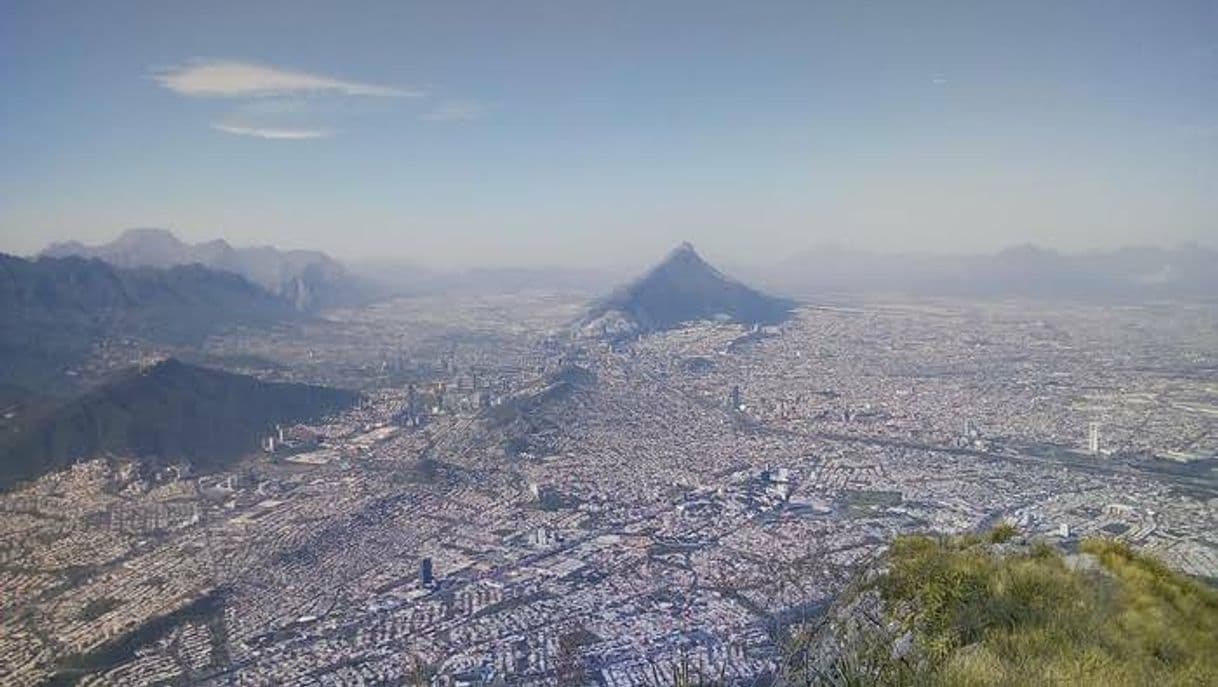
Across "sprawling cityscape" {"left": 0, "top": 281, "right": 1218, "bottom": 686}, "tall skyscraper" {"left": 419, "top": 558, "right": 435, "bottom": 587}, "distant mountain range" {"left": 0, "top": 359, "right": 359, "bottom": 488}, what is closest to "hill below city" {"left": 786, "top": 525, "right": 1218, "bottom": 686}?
"sprawling cityscape" {"left": 0, "top": 281, "right": 1218, "bottom": 686}

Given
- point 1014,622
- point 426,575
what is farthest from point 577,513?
point 1014,622

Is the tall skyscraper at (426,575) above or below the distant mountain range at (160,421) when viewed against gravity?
below

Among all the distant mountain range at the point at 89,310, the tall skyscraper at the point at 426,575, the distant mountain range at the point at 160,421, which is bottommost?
the tall skyscraper at the point at 426,575

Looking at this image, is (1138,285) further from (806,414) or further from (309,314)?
(309,314)

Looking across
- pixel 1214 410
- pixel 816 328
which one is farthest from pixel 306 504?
pixel 816 328

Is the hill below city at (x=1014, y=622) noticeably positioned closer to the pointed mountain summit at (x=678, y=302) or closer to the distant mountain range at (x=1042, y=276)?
the pointed mountain summit at (x=678, y=302)

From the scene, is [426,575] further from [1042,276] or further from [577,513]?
[1042,276]

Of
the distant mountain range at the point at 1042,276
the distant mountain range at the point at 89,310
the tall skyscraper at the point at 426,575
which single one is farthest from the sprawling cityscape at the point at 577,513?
the distant mountain range at the point at 1042,276

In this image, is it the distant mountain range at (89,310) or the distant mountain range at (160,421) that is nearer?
the distant mountain range at (160,421)
